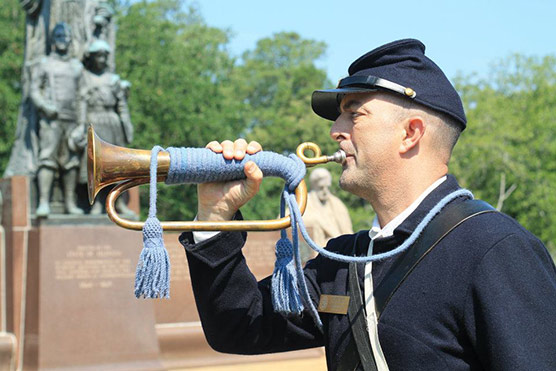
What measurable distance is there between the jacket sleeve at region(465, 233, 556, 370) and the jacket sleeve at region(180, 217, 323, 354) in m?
0.67

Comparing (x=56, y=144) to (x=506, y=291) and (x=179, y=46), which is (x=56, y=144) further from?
(x=179, y=46)

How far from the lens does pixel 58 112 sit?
10.5 metres

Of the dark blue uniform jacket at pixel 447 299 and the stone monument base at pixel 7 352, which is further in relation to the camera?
the stone monument base at pixel 7 352

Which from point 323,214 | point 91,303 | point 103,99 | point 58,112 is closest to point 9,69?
point 103,99

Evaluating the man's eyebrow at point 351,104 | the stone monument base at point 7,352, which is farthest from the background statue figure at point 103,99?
the man's eyebrow at point 351,104

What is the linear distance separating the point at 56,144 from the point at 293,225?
8578 millimetres

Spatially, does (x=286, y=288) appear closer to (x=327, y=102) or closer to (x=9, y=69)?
(x=327, y=102)

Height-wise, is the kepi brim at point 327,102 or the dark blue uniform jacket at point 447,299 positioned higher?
the kepi brim at point 327,102

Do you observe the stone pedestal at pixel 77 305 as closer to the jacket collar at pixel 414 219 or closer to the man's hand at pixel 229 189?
the man's hand at pixel 229 189

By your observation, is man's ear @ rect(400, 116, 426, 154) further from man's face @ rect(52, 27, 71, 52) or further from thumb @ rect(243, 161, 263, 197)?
man's face @ rect(52, 27, 71, 52)

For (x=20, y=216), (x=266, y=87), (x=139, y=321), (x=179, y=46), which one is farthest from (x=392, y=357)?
(x=266, y=87)

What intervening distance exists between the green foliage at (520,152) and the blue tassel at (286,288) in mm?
35081

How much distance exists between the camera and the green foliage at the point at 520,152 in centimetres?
3847

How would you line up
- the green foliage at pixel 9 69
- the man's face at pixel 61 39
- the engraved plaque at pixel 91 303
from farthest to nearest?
1. the green foliage at pixel 9 69
2. the man's face at pixel 61 39
3. the engraved plaque at pixel 91 303
